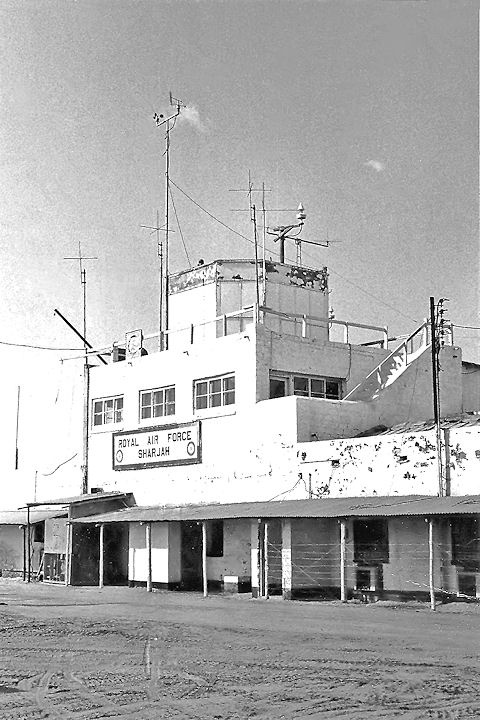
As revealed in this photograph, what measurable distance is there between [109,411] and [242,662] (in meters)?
20.3

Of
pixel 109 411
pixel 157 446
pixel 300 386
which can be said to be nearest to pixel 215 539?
pixel 157 446

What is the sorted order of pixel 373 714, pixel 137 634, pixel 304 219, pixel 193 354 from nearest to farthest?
pixel 373 714 < pixel 137 634 < pixel 193 354 < pixel 304 219

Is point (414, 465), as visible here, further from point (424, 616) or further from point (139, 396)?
point (139, 396)

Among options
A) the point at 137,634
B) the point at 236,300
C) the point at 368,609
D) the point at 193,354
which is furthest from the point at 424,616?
the point at 236,300

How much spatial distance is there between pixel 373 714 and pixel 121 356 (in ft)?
82.6

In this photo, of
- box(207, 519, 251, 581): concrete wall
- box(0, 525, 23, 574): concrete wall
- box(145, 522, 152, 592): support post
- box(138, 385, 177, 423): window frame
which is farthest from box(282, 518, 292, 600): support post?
box(0, 525, 23, 574): concrete wall

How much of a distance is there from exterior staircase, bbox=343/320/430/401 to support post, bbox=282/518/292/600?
6.60m

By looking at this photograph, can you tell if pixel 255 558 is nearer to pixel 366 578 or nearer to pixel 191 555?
pixel 366 578

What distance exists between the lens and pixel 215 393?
1112 inches

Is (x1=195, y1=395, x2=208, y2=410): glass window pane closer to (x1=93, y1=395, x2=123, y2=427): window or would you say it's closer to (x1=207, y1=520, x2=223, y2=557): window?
(x1=207, y1=520, x2=223, y2=557): window

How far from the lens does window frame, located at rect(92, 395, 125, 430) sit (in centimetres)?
3172

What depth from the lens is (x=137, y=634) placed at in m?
15.7

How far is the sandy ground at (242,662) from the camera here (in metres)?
9.68

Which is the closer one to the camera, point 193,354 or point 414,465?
point 414,465
